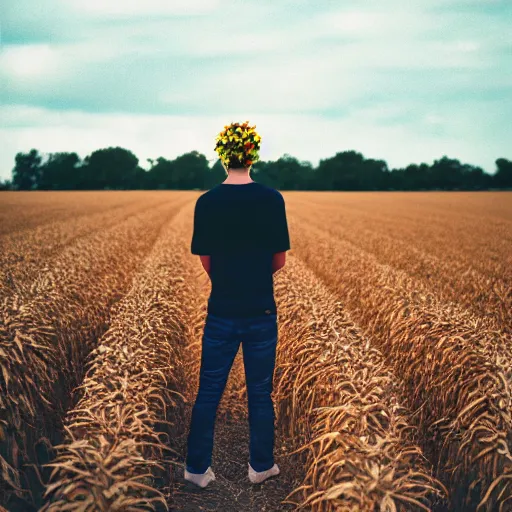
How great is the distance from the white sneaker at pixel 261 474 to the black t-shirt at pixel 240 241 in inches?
60.4

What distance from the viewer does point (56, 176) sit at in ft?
358

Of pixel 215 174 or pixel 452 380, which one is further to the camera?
pixel 215 174

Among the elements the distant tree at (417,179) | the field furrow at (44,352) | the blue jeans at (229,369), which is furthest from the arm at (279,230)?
→ the distant tree at (417,179)

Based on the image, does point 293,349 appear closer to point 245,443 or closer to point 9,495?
point 245,443

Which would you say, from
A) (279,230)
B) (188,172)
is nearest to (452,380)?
(279,230)

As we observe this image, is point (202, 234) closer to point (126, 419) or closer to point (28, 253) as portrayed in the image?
point (126, 419)

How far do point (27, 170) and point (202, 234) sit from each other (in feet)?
399

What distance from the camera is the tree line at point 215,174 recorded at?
333 feet

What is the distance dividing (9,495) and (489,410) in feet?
13.5

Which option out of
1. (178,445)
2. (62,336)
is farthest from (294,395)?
(62,336)

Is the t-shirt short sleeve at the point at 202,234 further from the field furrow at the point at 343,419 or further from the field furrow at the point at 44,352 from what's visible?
the field furrow at the point at 44,352

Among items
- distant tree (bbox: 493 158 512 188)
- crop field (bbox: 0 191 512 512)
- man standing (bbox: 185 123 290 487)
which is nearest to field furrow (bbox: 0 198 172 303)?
crop field (bbox: 0 191 512 512)

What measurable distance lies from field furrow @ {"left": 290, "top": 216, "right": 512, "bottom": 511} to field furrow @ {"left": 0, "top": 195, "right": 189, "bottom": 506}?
3.69m

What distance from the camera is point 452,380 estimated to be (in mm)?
5367
